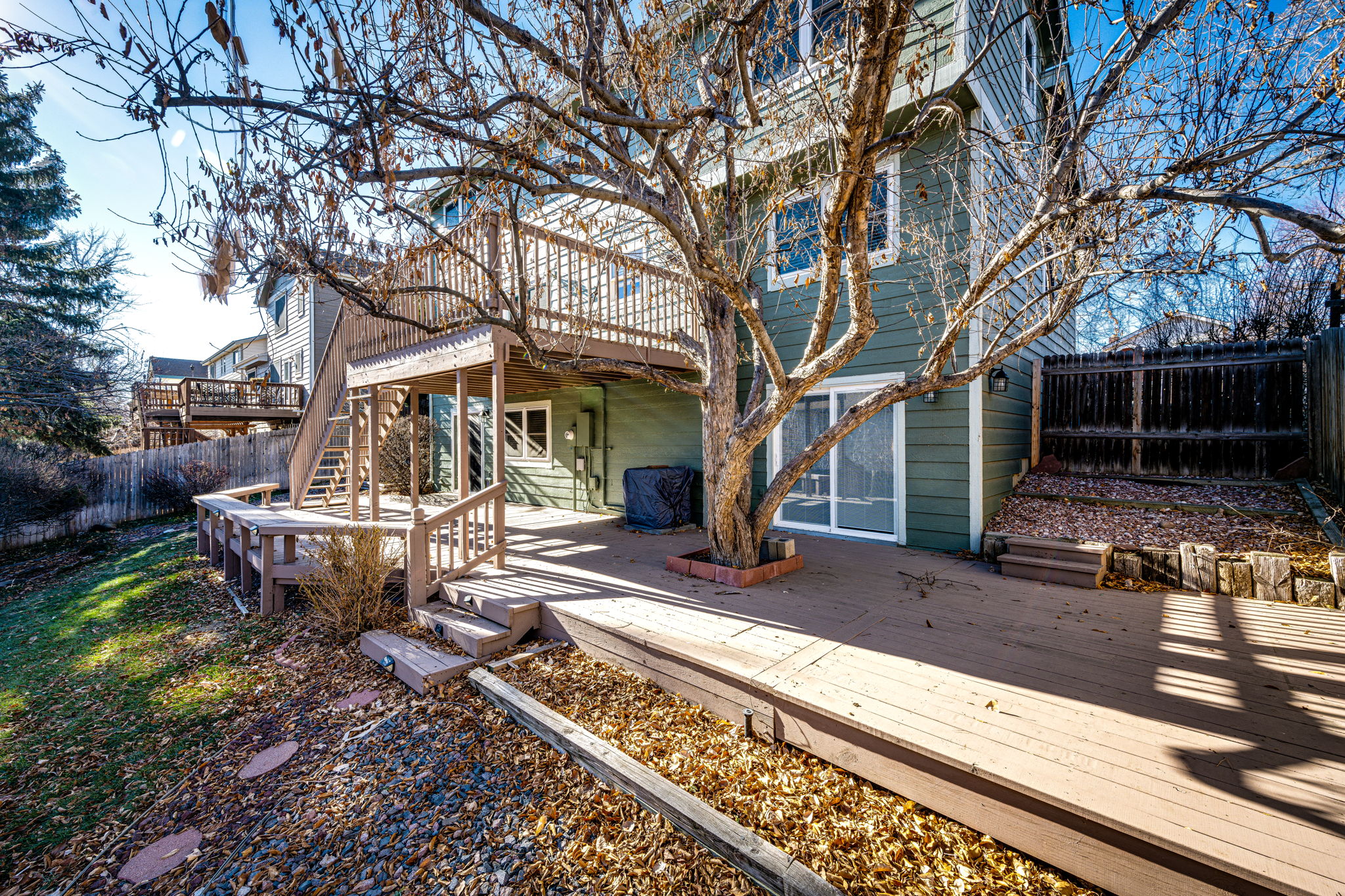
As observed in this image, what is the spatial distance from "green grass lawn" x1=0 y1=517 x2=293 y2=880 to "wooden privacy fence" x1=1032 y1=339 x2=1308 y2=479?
29.8ft

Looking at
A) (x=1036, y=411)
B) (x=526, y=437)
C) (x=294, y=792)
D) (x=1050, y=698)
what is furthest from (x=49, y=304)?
(x=1036, y=411)

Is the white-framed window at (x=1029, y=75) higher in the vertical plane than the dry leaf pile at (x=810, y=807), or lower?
higher

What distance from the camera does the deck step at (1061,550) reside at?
15.3 ft

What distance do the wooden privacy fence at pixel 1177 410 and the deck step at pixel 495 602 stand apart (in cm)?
697

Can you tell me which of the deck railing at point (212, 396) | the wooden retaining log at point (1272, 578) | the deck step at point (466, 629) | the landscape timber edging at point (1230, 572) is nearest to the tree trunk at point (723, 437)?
the deck step at point (466, 629)

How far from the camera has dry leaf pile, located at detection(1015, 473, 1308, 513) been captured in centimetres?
550

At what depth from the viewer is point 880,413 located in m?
6.23

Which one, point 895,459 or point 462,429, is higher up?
point 462,429

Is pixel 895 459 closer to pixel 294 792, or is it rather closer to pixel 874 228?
pixel 874 228

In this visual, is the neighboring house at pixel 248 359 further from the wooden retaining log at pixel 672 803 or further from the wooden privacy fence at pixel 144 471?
the wooden retaining log at pixel 672 803

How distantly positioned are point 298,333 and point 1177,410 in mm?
21240

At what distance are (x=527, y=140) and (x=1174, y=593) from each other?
5.95 metres

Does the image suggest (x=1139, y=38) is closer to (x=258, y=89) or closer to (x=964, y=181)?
(x=964, y=181)

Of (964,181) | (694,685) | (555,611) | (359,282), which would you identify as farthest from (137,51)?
(964,181)
